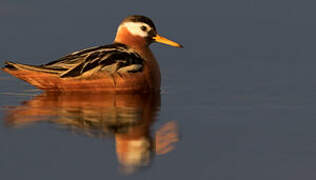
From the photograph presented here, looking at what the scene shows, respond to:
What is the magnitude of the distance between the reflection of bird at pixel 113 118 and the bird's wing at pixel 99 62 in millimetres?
618

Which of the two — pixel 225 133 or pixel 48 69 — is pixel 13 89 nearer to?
pixel 48 69

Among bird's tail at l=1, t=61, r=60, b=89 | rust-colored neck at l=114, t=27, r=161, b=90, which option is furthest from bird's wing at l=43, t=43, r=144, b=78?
rust-colored neck at l=114, t=27, r=161, b=90

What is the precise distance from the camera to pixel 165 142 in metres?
10.4

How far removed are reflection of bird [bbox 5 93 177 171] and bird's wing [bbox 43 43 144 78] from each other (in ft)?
2.03

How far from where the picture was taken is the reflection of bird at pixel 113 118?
9914 mm

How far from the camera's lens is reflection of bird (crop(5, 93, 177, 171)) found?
32.5 feet

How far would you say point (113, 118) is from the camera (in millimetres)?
12234

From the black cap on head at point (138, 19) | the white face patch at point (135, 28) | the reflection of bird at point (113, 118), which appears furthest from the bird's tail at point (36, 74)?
the black cap on head at point (138, 19)

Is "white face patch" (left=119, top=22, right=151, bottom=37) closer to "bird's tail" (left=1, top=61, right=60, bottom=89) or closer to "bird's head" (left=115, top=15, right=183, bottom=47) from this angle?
"bird's head" (left=115, top=15, right=183, bottom=47)

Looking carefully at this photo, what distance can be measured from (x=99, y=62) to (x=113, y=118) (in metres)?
3.67

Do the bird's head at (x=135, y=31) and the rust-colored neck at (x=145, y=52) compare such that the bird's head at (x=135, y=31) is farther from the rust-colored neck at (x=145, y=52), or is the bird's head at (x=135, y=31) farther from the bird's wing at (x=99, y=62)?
the bird's wing at (x=99, y=62)

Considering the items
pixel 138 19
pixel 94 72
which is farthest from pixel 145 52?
pixel 94 72

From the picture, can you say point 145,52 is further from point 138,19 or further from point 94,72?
point 94,72

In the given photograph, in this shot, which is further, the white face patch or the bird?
the white face patch
